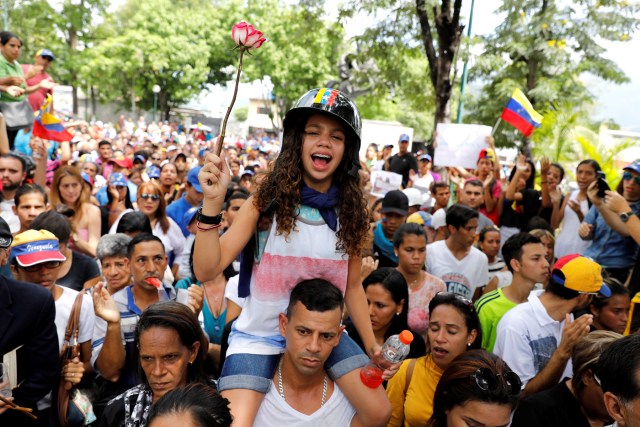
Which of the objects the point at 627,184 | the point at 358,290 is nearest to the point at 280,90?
the point at 627,184

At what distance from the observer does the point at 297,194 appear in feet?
10.5

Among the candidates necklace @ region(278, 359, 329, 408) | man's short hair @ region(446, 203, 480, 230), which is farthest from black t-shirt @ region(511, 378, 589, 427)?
man's short hair @ region(446, 203, 480, 230)

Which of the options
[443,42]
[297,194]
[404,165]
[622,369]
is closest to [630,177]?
[622,369]

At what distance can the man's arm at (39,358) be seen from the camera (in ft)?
11.2

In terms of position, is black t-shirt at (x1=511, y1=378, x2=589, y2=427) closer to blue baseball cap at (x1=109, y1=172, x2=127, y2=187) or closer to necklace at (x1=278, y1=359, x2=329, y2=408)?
necklace at (x1=278, y1=359, x2=329, y2=408)

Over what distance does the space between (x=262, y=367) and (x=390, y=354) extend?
64 centimetres

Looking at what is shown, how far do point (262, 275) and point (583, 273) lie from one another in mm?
2289

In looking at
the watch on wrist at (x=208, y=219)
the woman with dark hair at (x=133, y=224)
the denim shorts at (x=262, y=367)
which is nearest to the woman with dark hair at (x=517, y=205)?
the woman with dark hair at (x=133, y=224)

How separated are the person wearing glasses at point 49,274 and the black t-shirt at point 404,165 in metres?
8.76

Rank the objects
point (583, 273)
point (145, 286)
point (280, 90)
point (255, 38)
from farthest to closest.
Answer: point (280, 90), point (145, 286), point (583, 273), point (255, 38)

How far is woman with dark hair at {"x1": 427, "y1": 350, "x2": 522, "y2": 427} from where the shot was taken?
3129 mm

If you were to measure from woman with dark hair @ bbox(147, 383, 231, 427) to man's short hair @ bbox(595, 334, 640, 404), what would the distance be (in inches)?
64.3

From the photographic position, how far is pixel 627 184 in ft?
21.7

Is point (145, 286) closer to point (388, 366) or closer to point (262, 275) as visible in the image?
point (262, 275)
